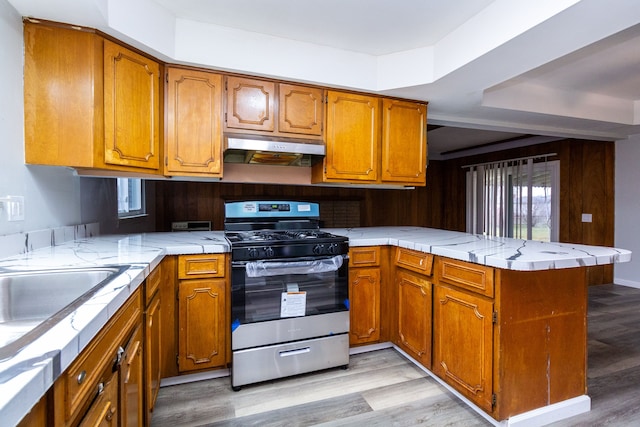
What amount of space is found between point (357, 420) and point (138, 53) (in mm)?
2539

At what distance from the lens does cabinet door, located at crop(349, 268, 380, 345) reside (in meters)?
2.42

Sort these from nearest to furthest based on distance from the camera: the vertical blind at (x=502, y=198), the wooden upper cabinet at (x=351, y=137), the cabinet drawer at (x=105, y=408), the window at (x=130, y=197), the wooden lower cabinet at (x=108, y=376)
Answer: the wooden lower cabinet at (x=108, y=376)
the cabinet drawer at (x=105, y=408)
the wooden upper cabinet at (x=351, y=137)
the window at (x=130, y=197)
the vertical blind at (x=502, y=198)

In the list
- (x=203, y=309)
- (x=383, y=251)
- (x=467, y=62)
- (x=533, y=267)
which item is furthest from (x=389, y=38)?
(x=203, y=309)

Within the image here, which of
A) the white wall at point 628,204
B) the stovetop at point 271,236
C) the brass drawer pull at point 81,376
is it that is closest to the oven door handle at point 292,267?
the stovetop at point 271,236

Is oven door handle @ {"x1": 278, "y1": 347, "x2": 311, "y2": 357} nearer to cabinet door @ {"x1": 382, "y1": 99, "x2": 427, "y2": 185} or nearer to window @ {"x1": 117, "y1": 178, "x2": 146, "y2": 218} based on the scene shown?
cabinet door @ {"x1": 382, "y1": 99, "x2": 427, "y2": 185}

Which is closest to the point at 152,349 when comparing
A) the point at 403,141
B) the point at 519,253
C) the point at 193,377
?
the point at 193,377

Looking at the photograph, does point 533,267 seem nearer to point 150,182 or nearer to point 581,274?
point 581,274

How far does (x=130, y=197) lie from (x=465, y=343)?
3.29 meters

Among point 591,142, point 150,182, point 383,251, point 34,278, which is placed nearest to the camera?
point 34,278

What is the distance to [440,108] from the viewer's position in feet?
9.96

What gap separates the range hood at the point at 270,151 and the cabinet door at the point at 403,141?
62 centimetres

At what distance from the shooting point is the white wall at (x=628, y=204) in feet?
14.1

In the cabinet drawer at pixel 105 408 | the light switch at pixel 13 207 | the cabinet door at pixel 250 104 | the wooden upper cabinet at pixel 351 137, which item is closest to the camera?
the cabinet drawer at pixel 105 408

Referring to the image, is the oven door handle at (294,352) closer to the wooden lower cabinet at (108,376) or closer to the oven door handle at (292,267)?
the oven door handle at (292,267)
